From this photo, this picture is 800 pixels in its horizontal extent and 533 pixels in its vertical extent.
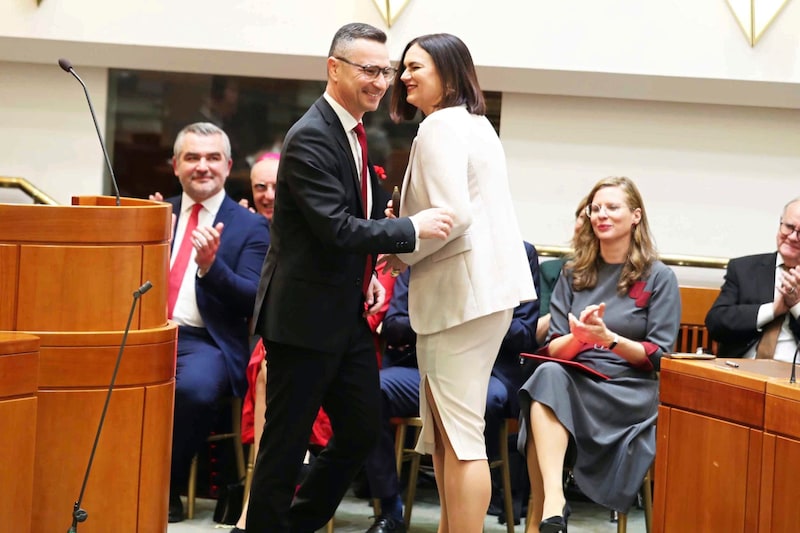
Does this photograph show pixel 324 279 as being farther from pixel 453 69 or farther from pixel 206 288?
pixel 206 288

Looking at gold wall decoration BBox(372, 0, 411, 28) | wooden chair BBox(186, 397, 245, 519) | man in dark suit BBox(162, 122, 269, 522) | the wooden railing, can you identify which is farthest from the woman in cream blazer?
the wooden railing

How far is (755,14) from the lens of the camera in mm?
5059

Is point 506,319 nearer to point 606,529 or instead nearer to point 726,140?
point 606,529

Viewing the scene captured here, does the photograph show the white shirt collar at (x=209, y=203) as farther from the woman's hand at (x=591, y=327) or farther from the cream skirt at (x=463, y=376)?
the cream skirt at (x=463, y=376)

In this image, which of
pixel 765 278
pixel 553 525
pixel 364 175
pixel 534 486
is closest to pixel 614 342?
pixel 534 486

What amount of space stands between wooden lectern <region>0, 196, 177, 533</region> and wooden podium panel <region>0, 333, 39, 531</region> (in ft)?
0.41

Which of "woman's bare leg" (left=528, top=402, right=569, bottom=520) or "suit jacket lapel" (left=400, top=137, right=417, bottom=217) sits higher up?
"suit jacket lapel" (left=400, top=137, right=417, bottom=217)

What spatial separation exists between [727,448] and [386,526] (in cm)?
151

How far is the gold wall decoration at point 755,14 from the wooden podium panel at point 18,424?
3.53 m

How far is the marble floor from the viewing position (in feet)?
14.5

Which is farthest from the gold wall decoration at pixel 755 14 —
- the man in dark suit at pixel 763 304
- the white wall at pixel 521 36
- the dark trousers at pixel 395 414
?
the dark trousers at pixel 395 414

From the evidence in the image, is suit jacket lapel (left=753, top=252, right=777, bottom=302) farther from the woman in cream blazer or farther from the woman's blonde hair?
the woman in cream blazer

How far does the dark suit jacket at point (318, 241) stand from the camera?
120 inches

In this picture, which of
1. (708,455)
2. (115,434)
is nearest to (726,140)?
(708,455)
